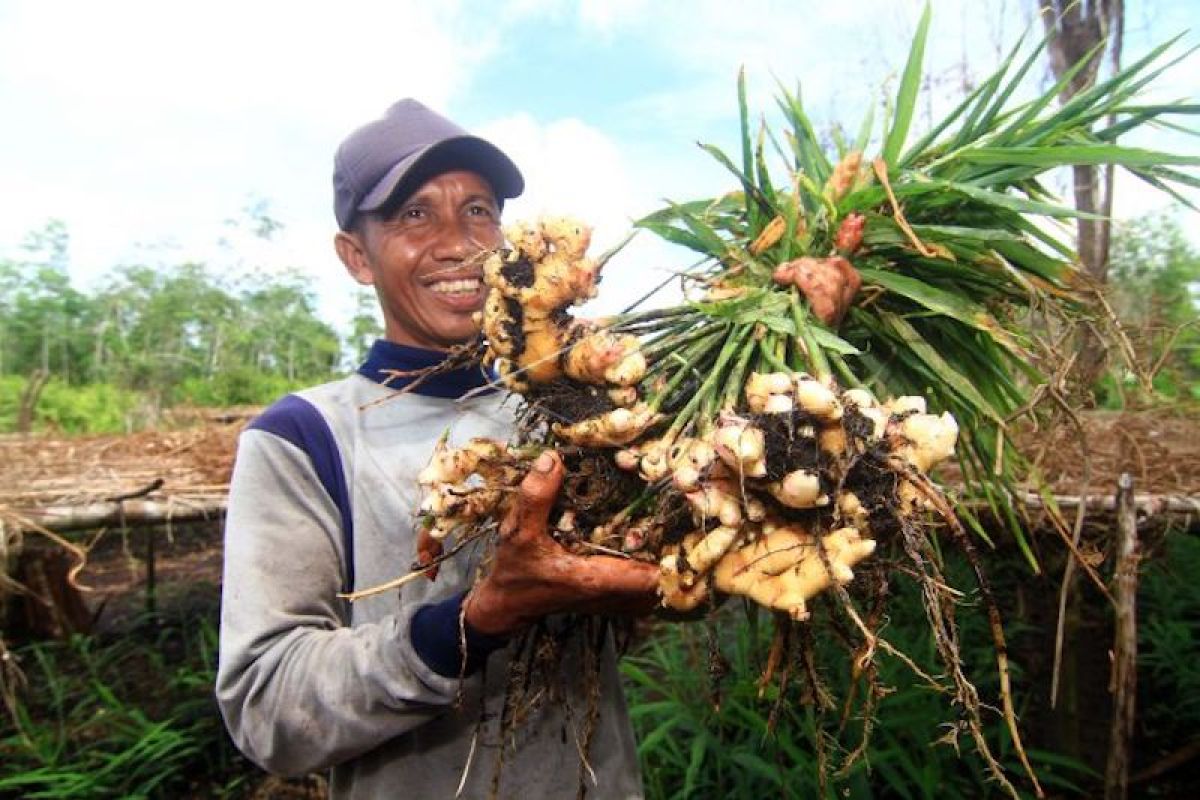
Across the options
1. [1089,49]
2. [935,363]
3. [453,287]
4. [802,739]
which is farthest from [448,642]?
[1089,49]

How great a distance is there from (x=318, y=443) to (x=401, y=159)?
1.81 ft

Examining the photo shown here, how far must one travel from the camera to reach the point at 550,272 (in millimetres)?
1129

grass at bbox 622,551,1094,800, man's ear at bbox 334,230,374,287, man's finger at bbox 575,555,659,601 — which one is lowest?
grass at bbox 622,551,1094,800

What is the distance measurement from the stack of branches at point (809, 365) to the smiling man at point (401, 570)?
11 cm

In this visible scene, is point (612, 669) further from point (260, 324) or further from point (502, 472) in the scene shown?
point (260, 324)

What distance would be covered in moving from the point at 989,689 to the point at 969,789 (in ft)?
2.87

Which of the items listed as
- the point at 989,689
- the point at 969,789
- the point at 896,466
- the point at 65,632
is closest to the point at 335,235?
the point at 896,466

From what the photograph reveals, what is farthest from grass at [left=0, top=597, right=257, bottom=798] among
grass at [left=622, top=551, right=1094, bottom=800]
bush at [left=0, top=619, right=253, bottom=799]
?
grass at [left=622, top=551, right=1094, bottom=800]

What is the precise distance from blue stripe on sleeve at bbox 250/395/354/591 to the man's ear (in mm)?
364

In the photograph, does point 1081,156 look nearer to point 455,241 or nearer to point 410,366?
point 455,241

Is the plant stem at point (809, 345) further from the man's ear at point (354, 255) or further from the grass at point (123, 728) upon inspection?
the grass at point (123, 728)

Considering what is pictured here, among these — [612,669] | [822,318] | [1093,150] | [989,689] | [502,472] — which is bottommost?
[989,689]

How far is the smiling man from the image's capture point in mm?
1110

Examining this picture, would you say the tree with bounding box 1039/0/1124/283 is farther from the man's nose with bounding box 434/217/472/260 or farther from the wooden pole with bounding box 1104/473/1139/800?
the man's nose with bounding box 434/217/472/260
